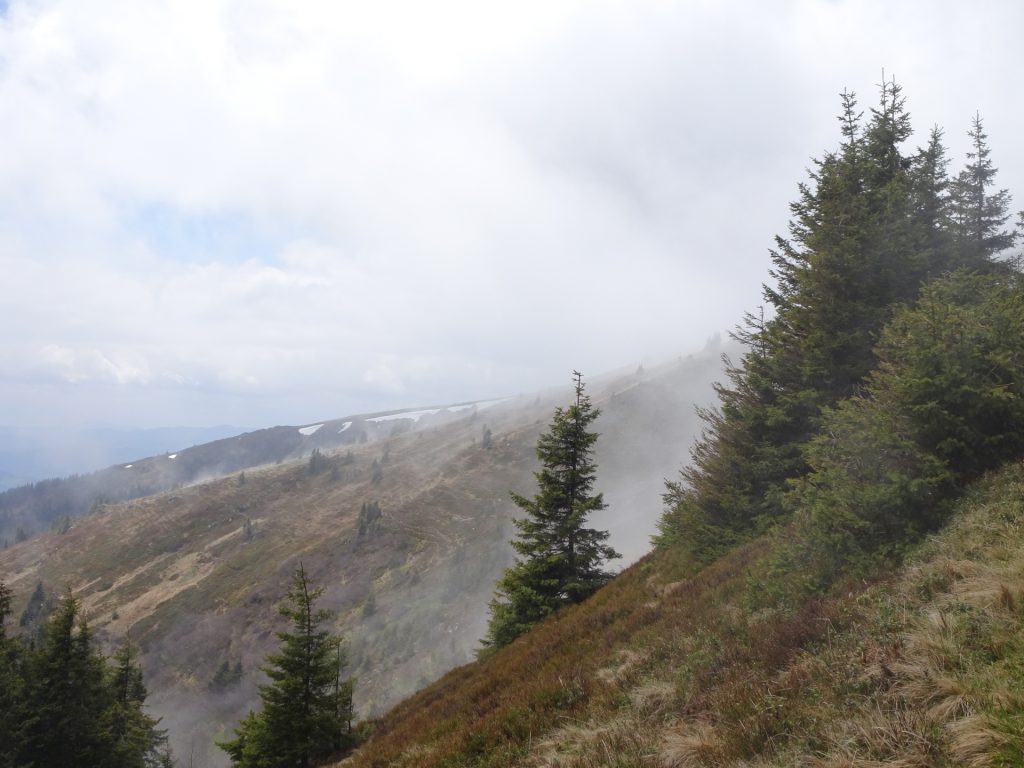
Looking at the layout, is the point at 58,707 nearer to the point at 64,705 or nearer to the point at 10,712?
the point at 64,705

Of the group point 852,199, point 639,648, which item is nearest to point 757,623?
point 639,648

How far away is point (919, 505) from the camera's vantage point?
8148 millimetres

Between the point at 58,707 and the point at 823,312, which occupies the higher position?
the point at 823,312

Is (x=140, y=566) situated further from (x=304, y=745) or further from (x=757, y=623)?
(x=757, y=623)

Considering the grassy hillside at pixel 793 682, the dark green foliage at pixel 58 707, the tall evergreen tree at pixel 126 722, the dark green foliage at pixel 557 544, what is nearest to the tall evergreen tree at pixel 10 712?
the dark green foliage at pixel 58 707

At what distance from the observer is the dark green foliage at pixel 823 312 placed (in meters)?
13.9

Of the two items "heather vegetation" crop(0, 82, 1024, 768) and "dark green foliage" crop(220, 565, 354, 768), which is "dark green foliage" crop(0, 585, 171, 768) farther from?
"dark green foliage" crop(220, 565, 354, 768)

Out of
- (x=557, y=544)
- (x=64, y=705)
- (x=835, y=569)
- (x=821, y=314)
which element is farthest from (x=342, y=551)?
(x=835, y=569)

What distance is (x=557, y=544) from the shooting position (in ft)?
61.7

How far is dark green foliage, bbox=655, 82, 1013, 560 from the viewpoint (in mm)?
13859

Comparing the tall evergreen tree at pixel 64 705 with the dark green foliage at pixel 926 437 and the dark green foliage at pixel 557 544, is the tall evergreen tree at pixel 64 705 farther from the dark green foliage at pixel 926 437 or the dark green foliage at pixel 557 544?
the dark green foliage at pixel 926 437

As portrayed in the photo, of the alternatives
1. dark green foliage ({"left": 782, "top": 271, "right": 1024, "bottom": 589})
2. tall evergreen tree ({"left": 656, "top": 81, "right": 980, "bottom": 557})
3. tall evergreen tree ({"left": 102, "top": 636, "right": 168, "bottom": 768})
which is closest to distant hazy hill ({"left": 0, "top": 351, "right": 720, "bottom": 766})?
tall evergreen tree ({"left": 102, "top": 636, "right": 168, "bottom": 768})

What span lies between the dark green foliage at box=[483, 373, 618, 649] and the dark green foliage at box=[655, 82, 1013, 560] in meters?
3.32

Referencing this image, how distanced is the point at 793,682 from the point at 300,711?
13.3 meters
